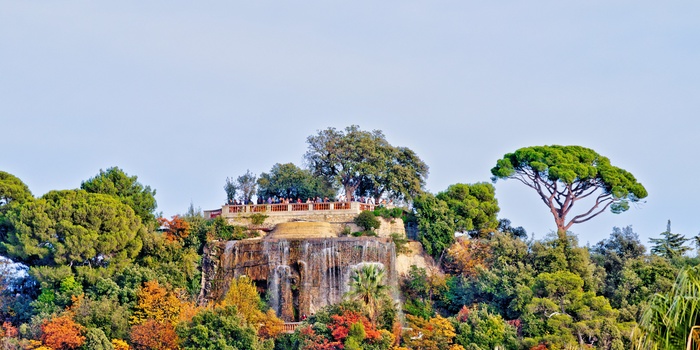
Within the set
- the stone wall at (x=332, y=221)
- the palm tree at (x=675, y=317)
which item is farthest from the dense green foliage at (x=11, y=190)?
the palm tree at (x=675, y=317)

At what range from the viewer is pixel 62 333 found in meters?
57.8

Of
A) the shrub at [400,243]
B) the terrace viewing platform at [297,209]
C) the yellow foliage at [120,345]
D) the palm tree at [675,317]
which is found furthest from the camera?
the terrace viewing platform at [297,209]

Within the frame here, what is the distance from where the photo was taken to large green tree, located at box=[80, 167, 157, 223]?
67625mm

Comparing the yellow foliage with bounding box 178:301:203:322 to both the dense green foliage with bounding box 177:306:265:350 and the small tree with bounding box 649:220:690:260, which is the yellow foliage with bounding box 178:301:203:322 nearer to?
the dense green foliage with bounding box 177:306:265:350

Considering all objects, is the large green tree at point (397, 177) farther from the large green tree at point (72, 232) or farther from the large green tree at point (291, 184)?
the large green tree at point (72, 232)

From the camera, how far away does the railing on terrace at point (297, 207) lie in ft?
222

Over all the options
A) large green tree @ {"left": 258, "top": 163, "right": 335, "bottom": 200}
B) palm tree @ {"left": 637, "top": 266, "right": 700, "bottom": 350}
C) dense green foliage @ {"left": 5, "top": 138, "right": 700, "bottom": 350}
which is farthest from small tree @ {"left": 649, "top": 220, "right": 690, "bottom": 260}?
palm tree @ {"left": 637, "top": 266, "right": 700, "bottom": 350}

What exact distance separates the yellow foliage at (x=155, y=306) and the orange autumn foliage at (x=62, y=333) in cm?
280

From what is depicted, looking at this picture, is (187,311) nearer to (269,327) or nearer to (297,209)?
(269,327)

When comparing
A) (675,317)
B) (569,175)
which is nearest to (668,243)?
(569,175)

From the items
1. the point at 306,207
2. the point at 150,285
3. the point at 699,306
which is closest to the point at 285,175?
the point at 306,207

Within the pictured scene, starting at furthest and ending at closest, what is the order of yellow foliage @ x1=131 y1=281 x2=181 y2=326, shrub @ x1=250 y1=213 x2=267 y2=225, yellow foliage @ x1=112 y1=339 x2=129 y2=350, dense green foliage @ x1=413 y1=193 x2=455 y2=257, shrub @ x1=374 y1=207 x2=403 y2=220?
shrub @ x1=250 y1=213 x2=267 y2=225 < shrub @ x1=374 y1=207 x2=403 y2=220 < dense green foliage @ x1=413 y1=193 x2=455 y2=257 < yellow foliage @ x1=131 y1=281 x2=181 y2=326 < yellow foliage @ x1=112 y1=339 x2=129 y2=350

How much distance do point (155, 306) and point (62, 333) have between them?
15.7ft

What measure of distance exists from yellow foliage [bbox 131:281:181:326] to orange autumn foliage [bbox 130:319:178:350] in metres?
0.96
